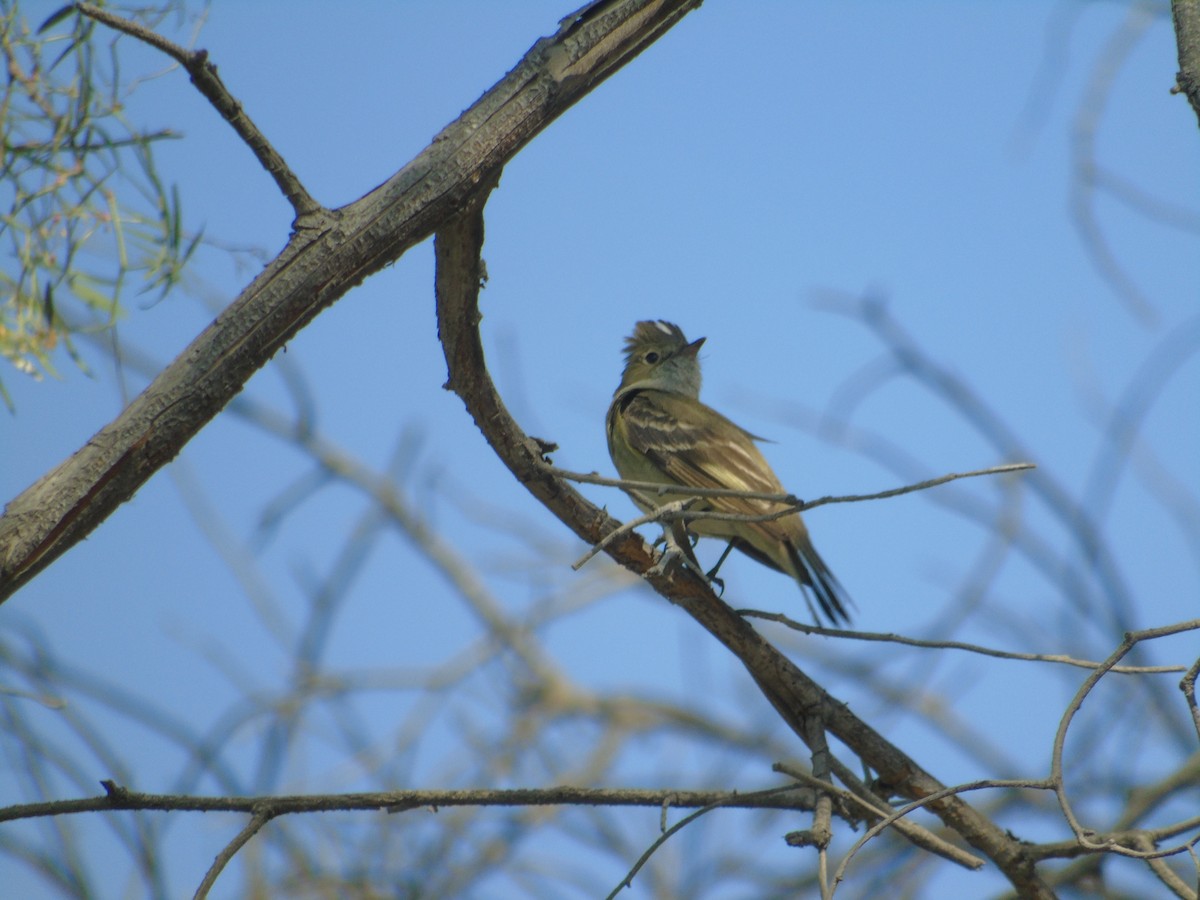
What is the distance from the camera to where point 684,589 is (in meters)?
3.40

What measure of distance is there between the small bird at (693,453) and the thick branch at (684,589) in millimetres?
738

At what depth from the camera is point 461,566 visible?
7.80m

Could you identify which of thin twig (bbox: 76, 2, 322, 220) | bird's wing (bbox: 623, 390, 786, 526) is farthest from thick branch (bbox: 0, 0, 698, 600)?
bird's wing (bbox: 623, 390, 786, 526)

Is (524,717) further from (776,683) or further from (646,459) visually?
(776,683)

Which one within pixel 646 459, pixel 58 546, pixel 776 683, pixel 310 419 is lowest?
pixel 58 546

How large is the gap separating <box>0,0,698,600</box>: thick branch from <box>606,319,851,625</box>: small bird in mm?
1782

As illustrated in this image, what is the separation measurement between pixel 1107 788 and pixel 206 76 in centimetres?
454

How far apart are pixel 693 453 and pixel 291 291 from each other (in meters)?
3.94

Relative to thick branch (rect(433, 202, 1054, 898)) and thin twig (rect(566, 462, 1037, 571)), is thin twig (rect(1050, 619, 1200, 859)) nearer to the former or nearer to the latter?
thin twig (rect(566, 462, 1037, 571))

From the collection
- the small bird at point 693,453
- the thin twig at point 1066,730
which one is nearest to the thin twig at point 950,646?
the thin twig at point 1066,730

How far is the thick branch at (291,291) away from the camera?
7.16 feet

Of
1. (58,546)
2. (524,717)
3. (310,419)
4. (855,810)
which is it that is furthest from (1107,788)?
(58,546)

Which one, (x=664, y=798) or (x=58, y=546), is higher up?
(x=664, y=798)

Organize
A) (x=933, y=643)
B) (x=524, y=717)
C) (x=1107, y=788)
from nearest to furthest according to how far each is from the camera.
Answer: (x=933, y=643)
(x=1107, y=788)
(x=524, y=717)
